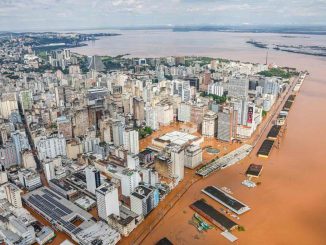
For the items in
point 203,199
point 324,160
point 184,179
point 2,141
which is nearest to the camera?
point 203,199

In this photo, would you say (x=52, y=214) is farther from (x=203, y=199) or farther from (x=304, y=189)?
(x=304, y=189)

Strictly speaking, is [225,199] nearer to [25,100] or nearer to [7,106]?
[7,106]

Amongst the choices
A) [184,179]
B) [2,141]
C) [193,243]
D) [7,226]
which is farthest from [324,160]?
[2,141]

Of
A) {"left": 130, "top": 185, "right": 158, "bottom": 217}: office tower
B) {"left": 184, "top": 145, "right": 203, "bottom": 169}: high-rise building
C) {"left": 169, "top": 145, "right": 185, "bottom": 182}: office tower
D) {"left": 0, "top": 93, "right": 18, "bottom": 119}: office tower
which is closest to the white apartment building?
{"left": 130, "top": 185, "right": 158, "bottom": 217}: office tower

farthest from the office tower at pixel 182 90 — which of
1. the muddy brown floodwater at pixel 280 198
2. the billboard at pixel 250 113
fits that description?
the muddy brown floodwater at pixel 280 198

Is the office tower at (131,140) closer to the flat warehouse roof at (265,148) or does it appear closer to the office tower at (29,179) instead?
the office tower at (29,179)

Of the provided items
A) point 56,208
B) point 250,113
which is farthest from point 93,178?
point 250,113

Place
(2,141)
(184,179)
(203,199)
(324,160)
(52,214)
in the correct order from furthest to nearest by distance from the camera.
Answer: (2,141) < (324,160) < (184,179) < (203,199) < (52,214)

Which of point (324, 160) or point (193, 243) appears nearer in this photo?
point (193, 243)
